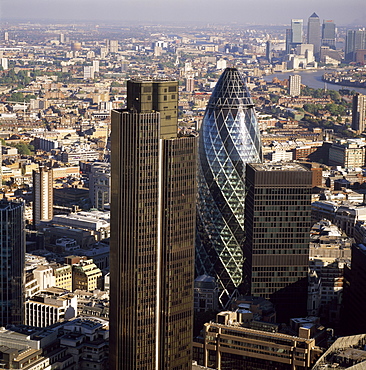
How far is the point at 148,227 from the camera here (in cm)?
2339

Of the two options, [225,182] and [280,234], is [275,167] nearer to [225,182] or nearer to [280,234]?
[280,234]

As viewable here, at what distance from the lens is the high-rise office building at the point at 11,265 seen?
28891 mm

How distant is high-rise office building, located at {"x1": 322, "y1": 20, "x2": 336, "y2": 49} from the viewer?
13395cm

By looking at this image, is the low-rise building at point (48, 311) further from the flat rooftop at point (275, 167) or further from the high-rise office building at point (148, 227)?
the high-rise office building at point (148, 227)

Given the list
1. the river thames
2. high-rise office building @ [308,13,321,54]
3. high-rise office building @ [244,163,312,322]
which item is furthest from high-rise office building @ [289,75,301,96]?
high-rise office building @ [244,163,312,322]

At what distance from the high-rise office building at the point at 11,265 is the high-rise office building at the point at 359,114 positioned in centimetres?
5067

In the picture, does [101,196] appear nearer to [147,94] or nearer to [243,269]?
[243,269]

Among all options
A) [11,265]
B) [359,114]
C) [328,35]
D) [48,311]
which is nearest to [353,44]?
[328,35]

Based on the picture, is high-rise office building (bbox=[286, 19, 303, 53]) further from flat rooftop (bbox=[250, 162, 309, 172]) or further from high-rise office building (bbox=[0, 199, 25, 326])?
high-rise office building (bbox=[0, 199, 25, 326])

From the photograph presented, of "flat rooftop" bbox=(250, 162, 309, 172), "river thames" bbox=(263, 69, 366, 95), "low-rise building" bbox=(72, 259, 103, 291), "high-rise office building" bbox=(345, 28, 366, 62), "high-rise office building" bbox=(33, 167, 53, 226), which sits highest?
"high-rise office building" bbox=(345, 28, 366, 62)

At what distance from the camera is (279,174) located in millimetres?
31891

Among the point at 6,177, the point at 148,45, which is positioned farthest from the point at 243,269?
the point at 148,45

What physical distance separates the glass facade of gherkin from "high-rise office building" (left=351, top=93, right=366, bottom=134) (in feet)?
141

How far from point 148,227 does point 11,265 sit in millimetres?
7016
